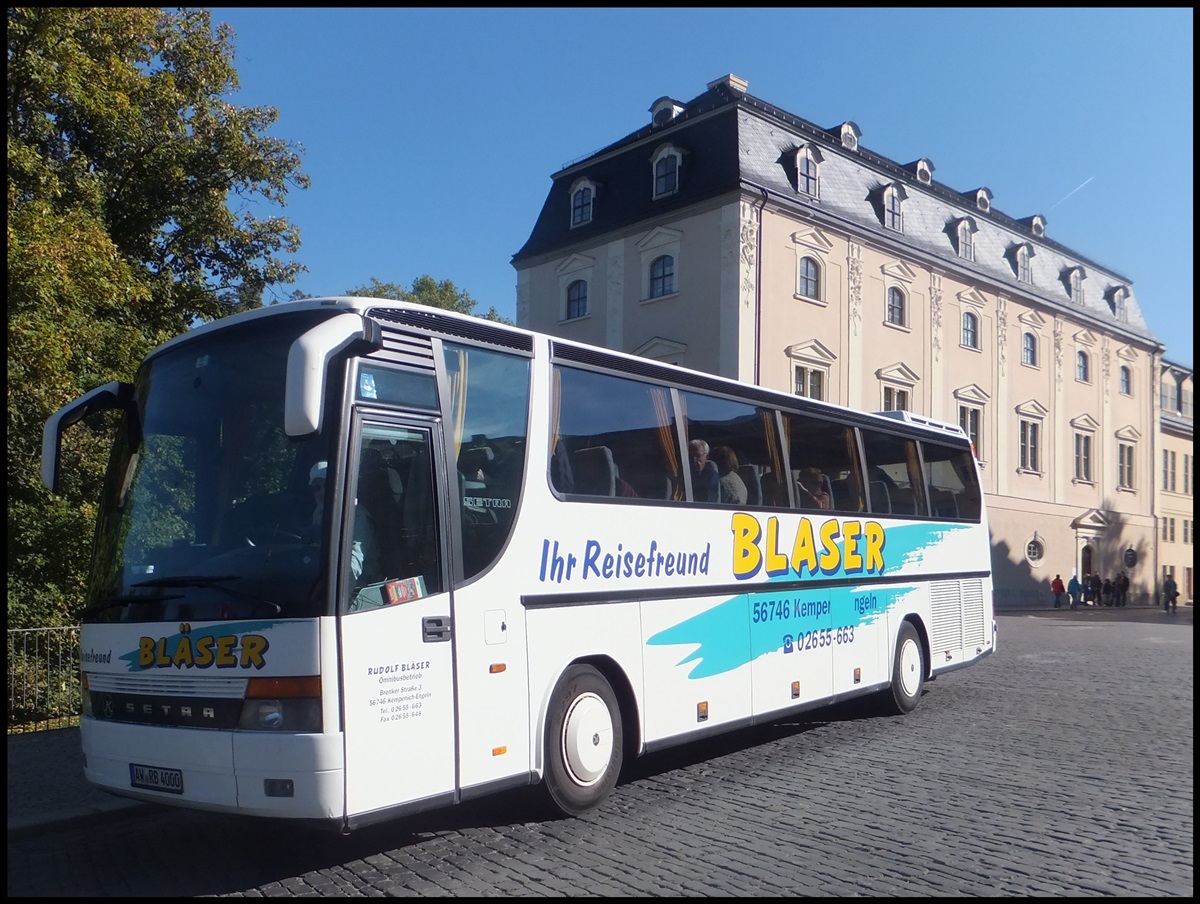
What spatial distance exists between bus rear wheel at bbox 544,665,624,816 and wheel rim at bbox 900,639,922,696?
5382 millimetres

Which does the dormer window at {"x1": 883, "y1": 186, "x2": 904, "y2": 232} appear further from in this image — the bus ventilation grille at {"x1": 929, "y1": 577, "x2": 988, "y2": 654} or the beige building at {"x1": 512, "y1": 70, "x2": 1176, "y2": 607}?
the bus ventilation grille at {"x1": 929, "y1": 577, "x2": 988, "y2": 654}

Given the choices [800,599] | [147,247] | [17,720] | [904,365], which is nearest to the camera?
[800,599]

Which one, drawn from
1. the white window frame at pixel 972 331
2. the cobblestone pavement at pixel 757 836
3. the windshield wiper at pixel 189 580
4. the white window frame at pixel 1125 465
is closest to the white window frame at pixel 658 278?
the white window frame at pixel 972 331

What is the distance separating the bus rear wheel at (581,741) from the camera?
7.33 meters

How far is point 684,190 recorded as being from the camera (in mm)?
35375

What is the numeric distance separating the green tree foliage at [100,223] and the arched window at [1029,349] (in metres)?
35.3

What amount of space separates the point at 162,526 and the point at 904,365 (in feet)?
117

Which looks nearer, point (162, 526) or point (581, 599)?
point (162, 526)

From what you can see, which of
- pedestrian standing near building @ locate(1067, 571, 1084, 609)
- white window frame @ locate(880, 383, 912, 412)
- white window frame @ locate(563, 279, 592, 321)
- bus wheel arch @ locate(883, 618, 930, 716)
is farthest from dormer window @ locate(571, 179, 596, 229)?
bus wheel arch @ locate(883, 618, 930, 716)

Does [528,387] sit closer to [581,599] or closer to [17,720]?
[581,599]

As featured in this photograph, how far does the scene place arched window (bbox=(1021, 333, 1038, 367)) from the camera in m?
46.1

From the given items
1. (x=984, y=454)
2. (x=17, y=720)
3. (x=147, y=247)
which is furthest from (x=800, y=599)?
(x=984, y=454)

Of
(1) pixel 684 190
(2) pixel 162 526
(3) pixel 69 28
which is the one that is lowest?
(2) pixel 162 526

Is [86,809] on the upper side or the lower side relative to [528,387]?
lower
